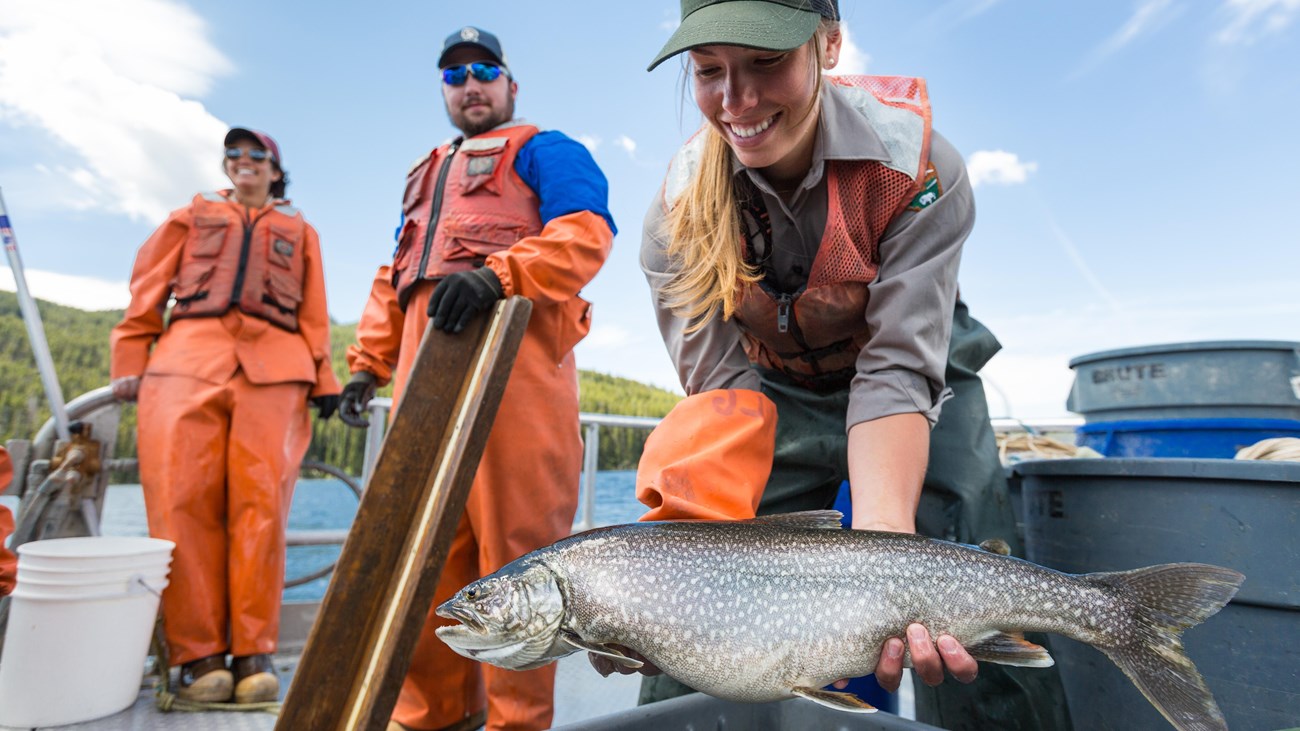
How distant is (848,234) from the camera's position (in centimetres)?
179

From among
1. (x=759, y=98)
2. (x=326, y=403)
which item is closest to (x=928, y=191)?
(x=759, y=98)

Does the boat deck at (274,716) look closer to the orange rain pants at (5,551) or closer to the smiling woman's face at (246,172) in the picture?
the orange rain pants at (5,551)

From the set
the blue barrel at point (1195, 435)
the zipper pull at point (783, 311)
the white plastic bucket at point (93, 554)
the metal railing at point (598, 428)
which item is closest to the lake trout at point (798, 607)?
the zipper pull at point (783, 311)

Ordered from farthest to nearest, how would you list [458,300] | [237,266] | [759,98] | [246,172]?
[246,172] → [237,266] → [458,300] → [759,98]

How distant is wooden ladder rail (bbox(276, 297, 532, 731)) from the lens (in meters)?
2.09

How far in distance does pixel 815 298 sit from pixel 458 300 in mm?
1302

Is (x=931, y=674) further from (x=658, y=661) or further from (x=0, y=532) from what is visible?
(x=0, y=532)

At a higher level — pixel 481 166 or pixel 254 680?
pixel 481 166

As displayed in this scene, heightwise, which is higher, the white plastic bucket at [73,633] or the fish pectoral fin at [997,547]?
the fish pectoral fin at [997,547]

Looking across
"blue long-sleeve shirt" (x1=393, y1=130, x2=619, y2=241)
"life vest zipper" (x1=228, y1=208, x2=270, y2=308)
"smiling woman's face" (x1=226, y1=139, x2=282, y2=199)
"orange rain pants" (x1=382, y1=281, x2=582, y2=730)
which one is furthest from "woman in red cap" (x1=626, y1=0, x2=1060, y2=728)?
"smiling woman's face" (x1=226, y1=139, x2=282, y2=199)

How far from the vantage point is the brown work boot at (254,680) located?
3.10 m

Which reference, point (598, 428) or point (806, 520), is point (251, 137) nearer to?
point (598, 428)

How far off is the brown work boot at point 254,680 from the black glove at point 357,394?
1.18 m

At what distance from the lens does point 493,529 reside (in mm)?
2758
